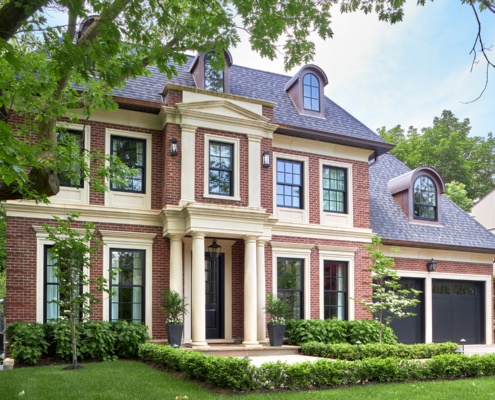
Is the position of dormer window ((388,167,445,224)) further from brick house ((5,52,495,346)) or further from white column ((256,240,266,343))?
white column ((256,240,266,343))

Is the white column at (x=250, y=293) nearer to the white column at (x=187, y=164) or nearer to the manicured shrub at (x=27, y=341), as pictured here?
the white column at (x=187, y=164)

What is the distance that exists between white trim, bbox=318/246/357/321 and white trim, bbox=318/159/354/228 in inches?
30.9

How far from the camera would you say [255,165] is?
53.1ft

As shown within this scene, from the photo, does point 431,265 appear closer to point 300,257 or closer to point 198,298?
point 300,257

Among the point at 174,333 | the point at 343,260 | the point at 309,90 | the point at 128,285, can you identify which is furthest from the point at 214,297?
the point at 309,90

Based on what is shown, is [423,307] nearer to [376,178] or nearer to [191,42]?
[376,178]

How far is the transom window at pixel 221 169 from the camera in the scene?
51.9ft

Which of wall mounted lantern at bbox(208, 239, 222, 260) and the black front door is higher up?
wall mounted lantern at bbox(208, 239, 222, 260)

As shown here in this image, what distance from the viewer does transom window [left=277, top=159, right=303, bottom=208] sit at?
17.3 metres

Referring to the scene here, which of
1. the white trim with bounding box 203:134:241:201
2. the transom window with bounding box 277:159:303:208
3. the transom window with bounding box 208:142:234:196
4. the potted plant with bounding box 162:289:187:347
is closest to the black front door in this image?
the potted plant with bounding box 162:289:187:347

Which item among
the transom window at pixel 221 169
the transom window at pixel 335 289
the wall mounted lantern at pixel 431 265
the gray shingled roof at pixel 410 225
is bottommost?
the transom window at pixel 335 289

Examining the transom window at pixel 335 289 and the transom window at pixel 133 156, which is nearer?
the transom window at pixel 133 156

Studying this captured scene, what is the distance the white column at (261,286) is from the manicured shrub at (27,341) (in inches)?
219

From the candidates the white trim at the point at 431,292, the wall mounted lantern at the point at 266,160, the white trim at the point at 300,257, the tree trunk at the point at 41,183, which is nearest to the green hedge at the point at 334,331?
the white trim at the point at 300,257
